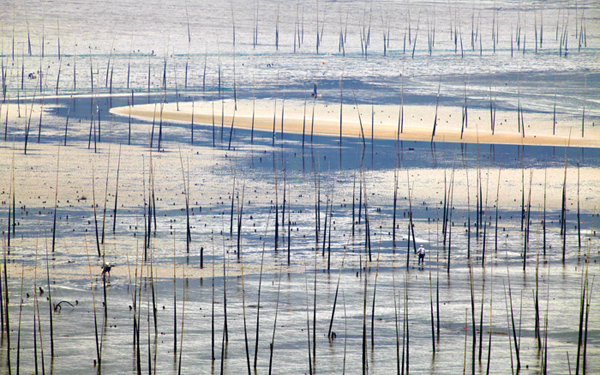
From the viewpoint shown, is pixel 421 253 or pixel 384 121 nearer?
pixel 421 253

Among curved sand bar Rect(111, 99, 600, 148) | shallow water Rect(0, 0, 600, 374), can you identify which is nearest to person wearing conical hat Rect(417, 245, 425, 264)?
shallow water Rect(0, 0, 600, 374)

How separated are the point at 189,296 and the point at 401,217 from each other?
28.3 feet

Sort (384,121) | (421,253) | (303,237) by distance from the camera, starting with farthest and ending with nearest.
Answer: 1. (384,121)
2. (303,237)
3. (421,253)

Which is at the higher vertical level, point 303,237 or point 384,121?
point 384,121

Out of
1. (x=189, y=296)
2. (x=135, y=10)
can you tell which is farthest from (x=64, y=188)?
(x=135, y=10)

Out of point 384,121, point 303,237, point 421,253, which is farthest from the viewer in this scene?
point 384,121

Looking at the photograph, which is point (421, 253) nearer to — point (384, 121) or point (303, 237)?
point (303, 237)

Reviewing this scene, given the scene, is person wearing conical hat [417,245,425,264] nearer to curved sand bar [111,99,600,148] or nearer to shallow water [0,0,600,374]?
shallow water [0,0,600,374]

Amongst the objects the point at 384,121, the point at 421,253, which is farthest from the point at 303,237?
the point at 384,121

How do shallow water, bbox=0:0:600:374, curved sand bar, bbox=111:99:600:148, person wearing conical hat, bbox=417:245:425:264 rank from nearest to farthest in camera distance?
shallow water, bbox=0:0:600:374 → person wearing conical hat, bbox=417:245:425:264 → curved sand bar, bbox=111:99:600:148

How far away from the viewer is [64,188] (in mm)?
22625

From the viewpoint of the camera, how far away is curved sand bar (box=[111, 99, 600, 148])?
34.3m

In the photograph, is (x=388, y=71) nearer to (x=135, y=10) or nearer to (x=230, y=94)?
(x=230, y=94)

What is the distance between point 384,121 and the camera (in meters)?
38.5
